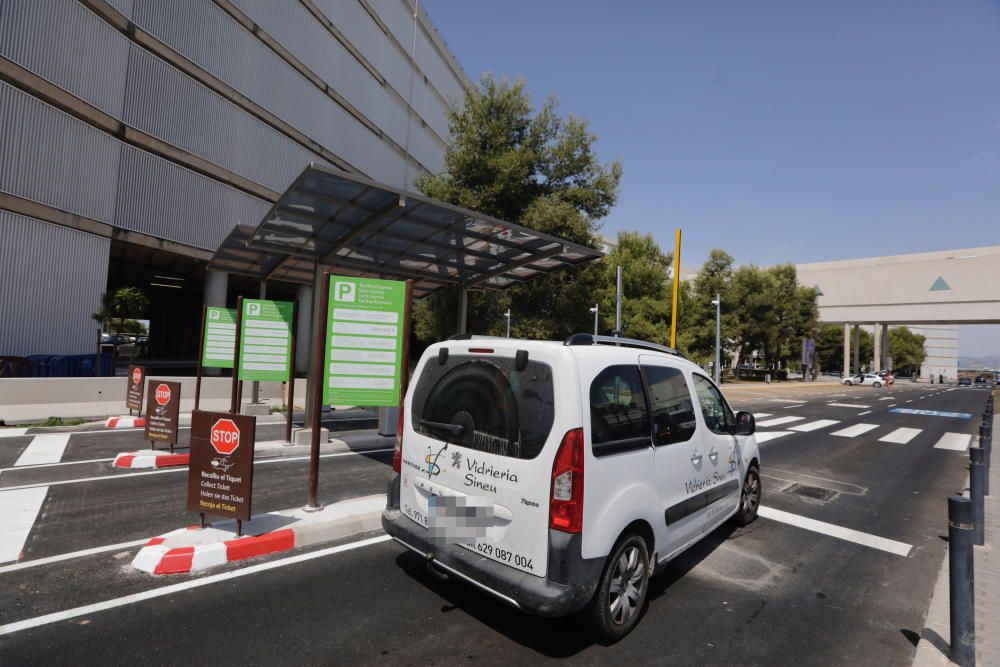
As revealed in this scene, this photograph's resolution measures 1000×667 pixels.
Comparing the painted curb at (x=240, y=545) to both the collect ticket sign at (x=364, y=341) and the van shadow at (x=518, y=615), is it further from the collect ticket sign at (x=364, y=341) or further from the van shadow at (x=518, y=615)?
the collect ticket sign at (x=364, y=341)

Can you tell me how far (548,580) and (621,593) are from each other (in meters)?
0.70

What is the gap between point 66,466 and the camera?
744cm

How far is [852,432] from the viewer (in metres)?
14.6

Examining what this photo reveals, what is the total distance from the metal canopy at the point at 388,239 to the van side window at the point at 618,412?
5.56m

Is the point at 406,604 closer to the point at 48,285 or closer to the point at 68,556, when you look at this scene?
the point at 68,556

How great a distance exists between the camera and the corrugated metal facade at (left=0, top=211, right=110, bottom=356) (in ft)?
53.3

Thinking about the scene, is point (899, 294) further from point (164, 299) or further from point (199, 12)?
point (164, 299)

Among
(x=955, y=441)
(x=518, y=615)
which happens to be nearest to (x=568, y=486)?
(x=518, y=615)

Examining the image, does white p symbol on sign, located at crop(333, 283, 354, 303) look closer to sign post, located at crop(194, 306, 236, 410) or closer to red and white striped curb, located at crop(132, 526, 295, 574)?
red and white striped curb, located at crop(132, 526, 295, 574)

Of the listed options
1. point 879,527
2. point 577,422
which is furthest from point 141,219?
point 879,527

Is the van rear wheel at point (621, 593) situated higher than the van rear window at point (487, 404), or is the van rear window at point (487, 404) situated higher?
the van rear window at point (487, 404)

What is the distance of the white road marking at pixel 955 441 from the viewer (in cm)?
1264

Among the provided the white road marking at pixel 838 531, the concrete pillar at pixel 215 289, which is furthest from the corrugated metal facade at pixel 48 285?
the white road marking at pixel 838 531

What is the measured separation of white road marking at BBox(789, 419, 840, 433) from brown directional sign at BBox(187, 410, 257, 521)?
15.0 m
